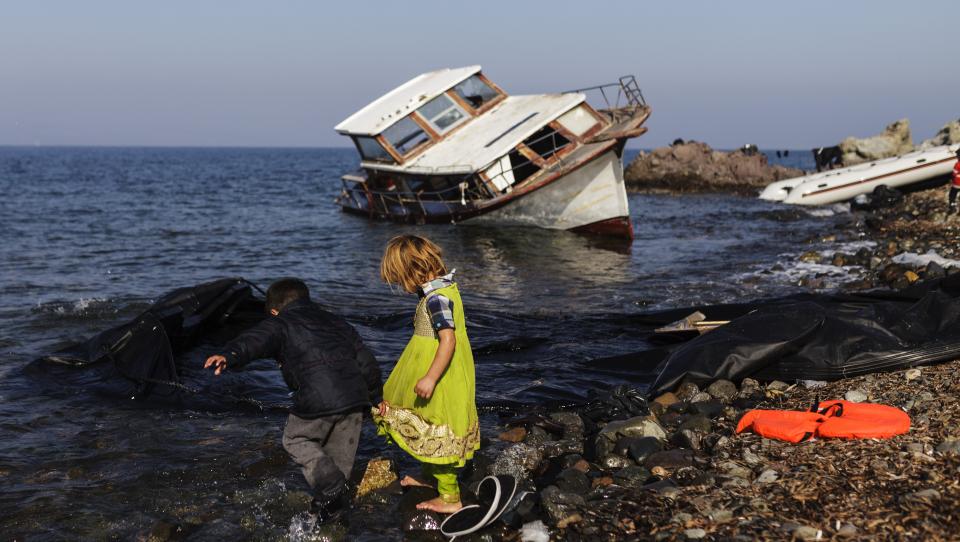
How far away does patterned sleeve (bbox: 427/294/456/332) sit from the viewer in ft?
14.2

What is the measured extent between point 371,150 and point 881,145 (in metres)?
30.1

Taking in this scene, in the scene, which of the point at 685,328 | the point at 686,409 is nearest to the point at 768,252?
the point at 685,328

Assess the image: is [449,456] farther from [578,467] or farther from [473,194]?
[473,194]

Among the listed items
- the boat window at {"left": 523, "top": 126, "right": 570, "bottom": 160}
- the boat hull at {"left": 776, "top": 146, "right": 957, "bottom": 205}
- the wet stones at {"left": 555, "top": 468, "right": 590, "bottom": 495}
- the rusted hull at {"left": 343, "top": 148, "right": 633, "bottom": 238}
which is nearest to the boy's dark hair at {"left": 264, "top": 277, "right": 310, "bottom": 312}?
the wet stones at {"left": 555, "top": 468, "right": 590, "bottom": 495}

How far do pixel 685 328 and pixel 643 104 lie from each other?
47.4ft

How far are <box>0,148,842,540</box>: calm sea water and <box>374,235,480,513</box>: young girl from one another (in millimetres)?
663

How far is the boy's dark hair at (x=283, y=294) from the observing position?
Result: 465cm

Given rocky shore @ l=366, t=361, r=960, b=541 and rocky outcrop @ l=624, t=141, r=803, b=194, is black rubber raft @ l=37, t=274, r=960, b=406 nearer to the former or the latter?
rocky shore @ l=366, t=361, r=960, b=541

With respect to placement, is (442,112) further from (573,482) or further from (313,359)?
(313,359)

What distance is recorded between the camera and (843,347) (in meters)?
6.54

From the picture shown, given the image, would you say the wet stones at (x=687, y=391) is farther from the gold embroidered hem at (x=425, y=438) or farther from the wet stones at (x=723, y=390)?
the gold embroidered hem at (x=425, y=438)

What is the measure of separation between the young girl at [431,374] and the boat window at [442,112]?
18326 millimetres

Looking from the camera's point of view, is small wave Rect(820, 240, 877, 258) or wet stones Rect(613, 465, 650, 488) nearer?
wet stones Rect(613, 465, 650, 488)

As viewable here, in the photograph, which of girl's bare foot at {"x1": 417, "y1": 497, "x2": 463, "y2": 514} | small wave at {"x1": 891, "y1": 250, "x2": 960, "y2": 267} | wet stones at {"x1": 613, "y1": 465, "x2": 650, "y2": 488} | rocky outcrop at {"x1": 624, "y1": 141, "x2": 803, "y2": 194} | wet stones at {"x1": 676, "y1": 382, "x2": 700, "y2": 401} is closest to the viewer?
girl's bare foot at {"x1": 417, "y1": 497, "x2": 463, "y2": 514}
